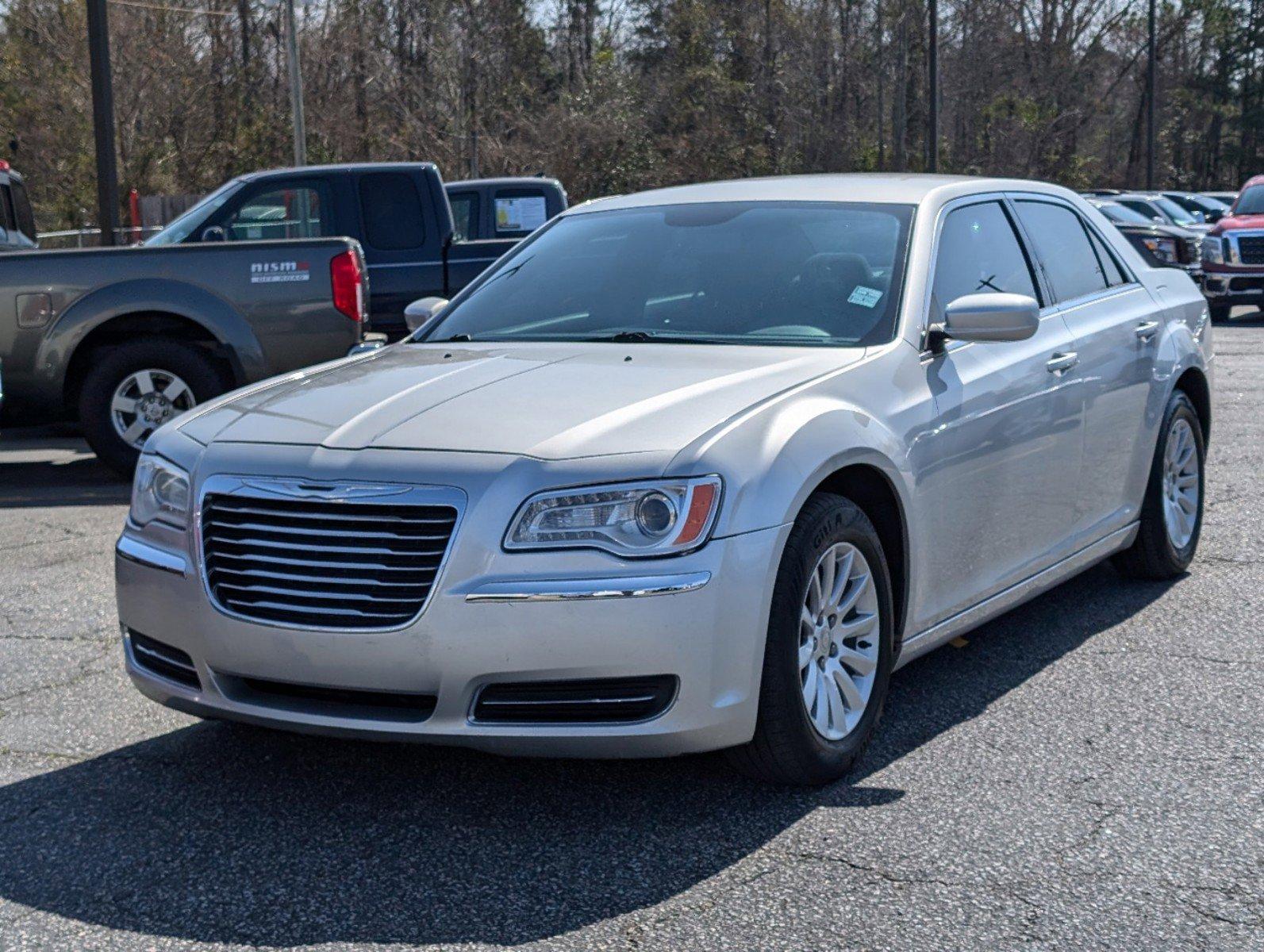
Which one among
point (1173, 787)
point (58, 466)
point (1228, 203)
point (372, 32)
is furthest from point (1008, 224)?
point (372, 32)

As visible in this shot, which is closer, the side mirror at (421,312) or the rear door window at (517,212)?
the side mirror at (421,312)

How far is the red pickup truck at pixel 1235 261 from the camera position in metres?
21.6

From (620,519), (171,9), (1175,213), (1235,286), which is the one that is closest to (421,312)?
(620,519)

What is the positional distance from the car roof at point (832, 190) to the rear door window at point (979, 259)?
96mm

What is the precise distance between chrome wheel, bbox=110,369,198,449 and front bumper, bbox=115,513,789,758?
5.96 metres

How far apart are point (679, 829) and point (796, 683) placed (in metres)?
0.45

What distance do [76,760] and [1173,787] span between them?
2.94 metres

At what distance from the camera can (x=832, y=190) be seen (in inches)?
216

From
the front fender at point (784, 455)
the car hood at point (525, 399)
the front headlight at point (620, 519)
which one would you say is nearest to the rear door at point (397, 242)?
the car hood at point (525, 399)

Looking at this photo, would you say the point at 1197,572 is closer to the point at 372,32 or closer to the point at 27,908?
the point at 27,908

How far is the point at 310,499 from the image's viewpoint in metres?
3.84

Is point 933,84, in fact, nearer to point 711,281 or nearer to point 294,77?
point 294,77

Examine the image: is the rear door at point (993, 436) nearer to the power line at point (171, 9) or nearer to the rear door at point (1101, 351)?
the rear door at point (1101, 351)

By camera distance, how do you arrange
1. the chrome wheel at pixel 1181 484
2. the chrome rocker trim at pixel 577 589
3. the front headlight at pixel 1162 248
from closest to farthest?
the chrome rocker trim at pixel 577 589
the chrome wheel at pixel 1181 484
the front headlight at pixel 1162 248
